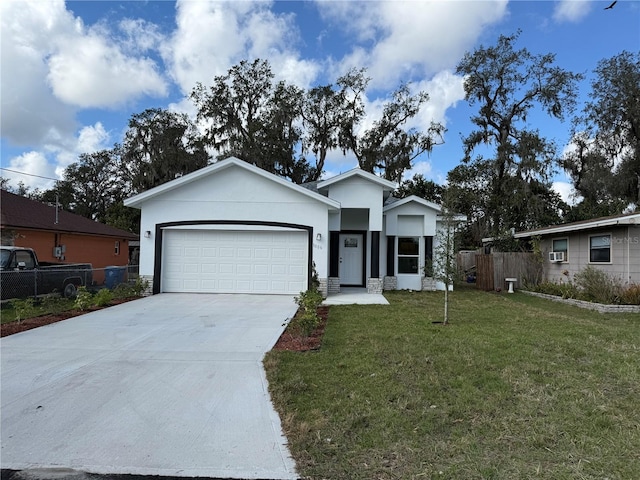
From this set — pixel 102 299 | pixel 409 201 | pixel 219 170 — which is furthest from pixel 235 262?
pixel 409 201

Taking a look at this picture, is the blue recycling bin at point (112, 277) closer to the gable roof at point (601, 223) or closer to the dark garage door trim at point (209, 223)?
the dark garage door trim at point (209, 223)

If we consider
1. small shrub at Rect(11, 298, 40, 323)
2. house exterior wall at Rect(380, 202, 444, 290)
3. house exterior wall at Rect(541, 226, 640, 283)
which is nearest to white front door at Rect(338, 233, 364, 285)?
house exterior wall at Rect(380, 202, 444, 290)

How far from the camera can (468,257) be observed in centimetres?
2308

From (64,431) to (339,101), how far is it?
29114 millimetres

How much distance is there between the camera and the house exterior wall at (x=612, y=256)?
12523 mm

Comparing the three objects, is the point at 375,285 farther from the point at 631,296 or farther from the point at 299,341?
the point at 299,341

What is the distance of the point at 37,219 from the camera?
17.5 m

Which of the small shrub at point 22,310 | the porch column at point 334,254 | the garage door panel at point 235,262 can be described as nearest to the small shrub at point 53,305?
the small shrub at point 22,310

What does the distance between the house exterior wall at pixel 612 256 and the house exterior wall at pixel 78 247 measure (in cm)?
1694

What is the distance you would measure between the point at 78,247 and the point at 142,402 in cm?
1814

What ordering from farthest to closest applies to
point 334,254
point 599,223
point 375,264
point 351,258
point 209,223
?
1. point 351,258
2. point 334,254
3. point 375,264
4. point 209,223
5. point 599,223

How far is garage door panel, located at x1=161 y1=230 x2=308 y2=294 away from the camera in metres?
13.8

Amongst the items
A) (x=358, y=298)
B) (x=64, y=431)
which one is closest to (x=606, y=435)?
(x=64, y=431)

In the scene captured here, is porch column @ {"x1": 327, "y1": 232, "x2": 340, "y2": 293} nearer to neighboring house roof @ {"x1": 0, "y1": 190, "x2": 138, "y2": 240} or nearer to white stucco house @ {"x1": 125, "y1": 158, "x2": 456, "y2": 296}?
white stucco house @ {"x1": 125, "y1": 158, "x2": 456, "y2": 296}
